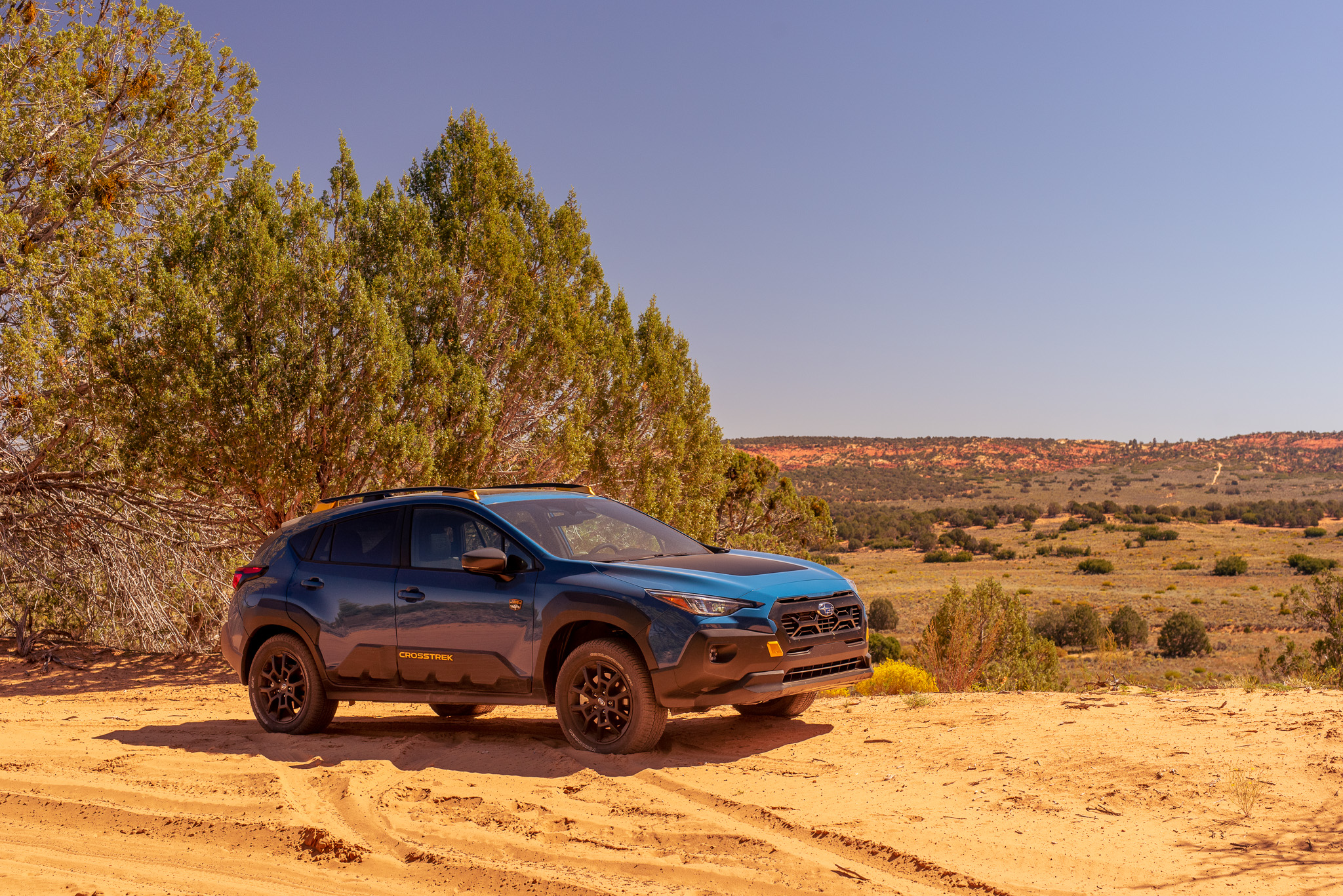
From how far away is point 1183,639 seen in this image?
99.2 feet

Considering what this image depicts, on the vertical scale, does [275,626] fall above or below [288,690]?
above

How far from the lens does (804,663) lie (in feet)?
21.3

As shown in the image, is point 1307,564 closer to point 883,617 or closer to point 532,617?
point 883,617

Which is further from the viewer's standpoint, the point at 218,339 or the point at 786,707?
the point at 218,339

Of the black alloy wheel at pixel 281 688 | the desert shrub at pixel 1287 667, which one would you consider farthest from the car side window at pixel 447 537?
the desert shrub at pixel 1287 667

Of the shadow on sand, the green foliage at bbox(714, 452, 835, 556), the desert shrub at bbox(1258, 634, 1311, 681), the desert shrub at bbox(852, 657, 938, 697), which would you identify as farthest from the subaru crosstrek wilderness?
the green foliage at bbox(714, 452, 835, 556)

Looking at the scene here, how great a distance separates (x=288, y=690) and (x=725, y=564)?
11.8 feet

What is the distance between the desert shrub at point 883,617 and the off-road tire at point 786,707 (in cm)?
2848

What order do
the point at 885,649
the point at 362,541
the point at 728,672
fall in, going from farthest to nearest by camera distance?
1. the point at 885,649
2. the point at 362,541
3. the point at 728,672

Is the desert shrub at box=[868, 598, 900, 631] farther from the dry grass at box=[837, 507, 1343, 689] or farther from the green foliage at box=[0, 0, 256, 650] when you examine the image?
the green foliage at box=[0, 0, 256, 650]

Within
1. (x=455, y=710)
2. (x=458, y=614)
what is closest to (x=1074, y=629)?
(x=455, y=710)

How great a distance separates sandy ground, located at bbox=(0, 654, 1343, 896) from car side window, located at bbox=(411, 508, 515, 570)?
1.31 metres

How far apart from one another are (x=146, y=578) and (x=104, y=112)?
261 inches

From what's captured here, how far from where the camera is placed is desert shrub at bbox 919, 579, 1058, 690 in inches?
614
